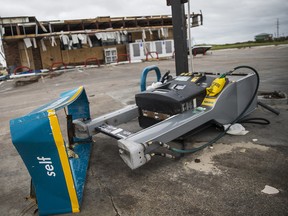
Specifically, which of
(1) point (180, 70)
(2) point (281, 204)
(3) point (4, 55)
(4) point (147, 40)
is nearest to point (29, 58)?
(3) point (4, 55)

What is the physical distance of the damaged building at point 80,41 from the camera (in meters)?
20.1

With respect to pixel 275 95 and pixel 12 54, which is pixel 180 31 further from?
pixel 12 54

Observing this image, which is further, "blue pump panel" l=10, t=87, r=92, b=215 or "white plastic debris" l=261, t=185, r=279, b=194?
"white plastic debris" l=261, t=185, r=279, b=194

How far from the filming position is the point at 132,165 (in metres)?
2.41

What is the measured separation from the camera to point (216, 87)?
11.4ft

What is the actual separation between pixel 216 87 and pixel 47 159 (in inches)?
95.5

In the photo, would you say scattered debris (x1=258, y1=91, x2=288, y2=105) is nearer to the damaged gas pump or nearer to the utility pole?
the damaged gas pump

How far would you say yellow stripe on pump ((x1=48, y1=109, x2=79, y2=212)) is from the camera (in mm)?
1931

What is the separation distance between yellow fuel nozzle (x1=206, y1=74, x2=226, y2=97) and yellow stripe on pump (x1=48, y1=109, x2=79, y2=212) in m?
2.27

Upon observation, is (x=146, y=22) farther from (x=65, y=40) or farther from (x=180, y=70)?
(x=180, y=70)

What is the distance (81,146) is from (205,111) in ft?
5.83

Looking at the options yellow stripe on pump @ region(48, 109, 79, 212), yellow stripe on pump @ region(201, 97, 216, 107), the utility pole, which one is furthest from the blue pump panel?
the utility pole

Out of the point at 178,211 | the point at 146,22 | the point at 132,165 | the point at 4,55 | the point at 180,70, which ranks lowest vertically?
the point at 178,211

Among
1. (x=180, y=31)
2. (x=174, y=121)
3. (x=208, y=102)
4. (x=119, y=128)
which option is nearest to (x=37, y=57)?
(x=180, y=31)
